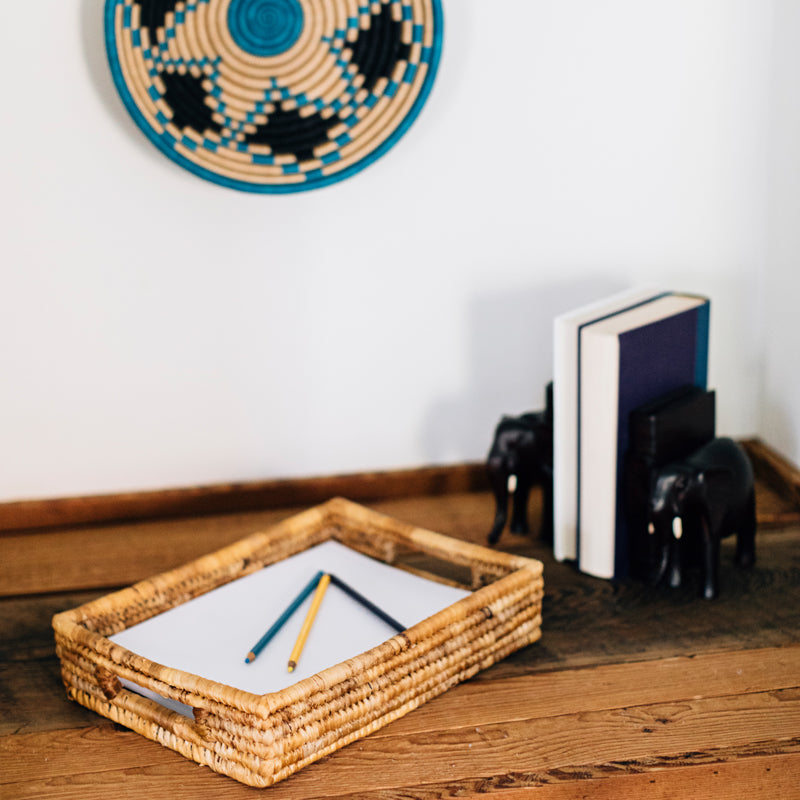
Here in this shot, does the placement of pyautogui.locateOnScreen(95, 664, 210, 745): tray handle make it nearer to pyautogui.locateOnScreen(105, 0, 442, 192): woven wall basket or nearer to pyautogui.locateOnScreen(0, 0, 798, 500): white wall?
pyautogui.locateOnScreen(0, 0, 798, 500): white wall

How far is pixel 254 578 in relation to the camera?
89 cm

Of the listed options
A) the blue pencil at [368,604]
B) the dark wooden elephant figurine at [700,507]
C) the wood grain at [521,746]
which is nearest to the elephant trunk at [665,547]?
the dark wooden elephant figurine at [700,507]

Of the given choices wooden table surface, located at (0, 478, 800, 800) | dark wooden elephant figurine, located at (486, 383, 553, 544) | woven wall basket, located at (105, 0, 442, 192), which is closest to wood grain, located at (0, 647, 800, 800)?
wooden table surface, located at (0, 478, 800, 800)

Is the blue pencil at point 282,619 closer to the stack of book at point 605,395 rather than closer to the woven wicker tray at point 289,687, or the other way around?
the woven wicker tray at point 289,687

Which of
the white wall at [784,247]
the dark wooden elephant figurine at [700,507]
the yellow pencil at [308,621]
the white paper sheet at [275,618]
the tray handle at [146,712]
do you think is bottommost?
the tray handle at [146,712]

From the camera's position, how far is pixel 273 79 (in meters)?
1.01

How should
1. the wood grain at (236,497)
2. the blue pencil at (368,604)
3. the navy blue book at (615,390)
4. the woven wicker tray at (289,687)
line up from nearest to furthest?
the woven wicker tray at (289,687) < the blue pencil at (368,604) < the navy blue book at (615,390) < the wood grain at (236,497)

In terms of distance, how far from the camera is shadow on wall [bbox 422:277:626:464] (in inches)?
45.1

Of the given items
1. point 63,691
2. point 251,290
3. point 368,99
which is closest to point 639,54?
point 368,99

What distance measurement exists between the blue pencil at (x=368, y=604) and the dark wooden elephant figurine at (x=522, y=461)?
24 centimetres

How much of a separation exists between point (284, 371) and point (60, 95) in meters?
0.42

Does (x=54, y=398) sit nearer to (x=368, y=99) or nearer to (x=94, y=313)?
(x=94, y=313)

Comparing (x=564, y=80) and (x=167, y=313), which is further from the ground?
(x=564, y=80)

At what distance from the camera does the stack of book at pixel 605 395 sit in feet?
2.93
